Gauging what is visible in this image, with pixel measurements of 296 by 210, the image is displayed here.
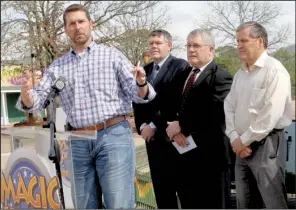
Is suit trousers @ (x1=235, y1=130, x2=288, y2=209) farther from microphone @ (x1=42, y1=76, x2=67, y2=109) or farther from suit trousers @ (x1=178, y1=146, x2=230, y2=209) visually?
microphone @ (x1=42, y1=76, x2=67, y2=109)

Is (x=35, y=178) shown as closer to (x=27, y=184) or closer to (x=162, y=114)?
(x=27, y=184)

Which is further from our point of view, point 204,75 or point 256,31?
point 204,75

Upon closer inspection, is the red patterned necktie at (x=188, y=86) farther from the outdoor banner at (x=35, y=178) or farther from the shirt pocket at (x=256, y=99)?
the outdoor banner at (x=35, y=178)

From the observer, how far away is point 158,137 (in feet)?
9.50

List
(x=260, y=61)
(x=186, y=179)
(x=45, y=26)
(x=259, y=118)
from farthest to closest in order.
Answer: (x=45, y=26) < (x=186, y=179) < (x=260, y=61) < (x=259, y=118)

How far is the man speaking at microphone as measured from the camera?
2.13 m

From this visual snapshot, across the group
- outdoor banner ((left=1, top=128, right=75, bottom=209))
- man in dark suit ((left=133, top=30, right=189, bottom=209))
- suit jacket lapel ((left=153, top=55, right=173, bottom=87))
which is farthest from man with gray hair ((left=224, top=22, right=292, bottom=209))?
outdoor banner ((left=1, top=128, right=75, bottom=209))

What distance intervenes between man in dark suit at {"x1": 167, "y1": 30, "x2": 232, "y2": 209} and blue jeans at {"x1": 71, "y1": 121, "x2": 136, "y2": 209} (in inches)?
23.6

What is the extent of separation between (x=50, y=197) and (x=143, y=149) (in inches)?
54.5

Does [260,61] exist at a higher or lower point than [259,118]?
higher

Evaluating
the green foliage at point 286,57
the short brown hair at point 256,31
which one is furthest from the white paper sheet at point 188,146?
the green foliage at point 286,57

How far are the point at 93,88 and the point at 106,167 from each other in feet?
1.37

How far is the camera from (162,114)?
2.90 metres

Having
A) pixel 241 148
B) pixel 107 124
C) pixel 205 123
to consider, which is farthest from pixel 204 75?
pixel 107 124
